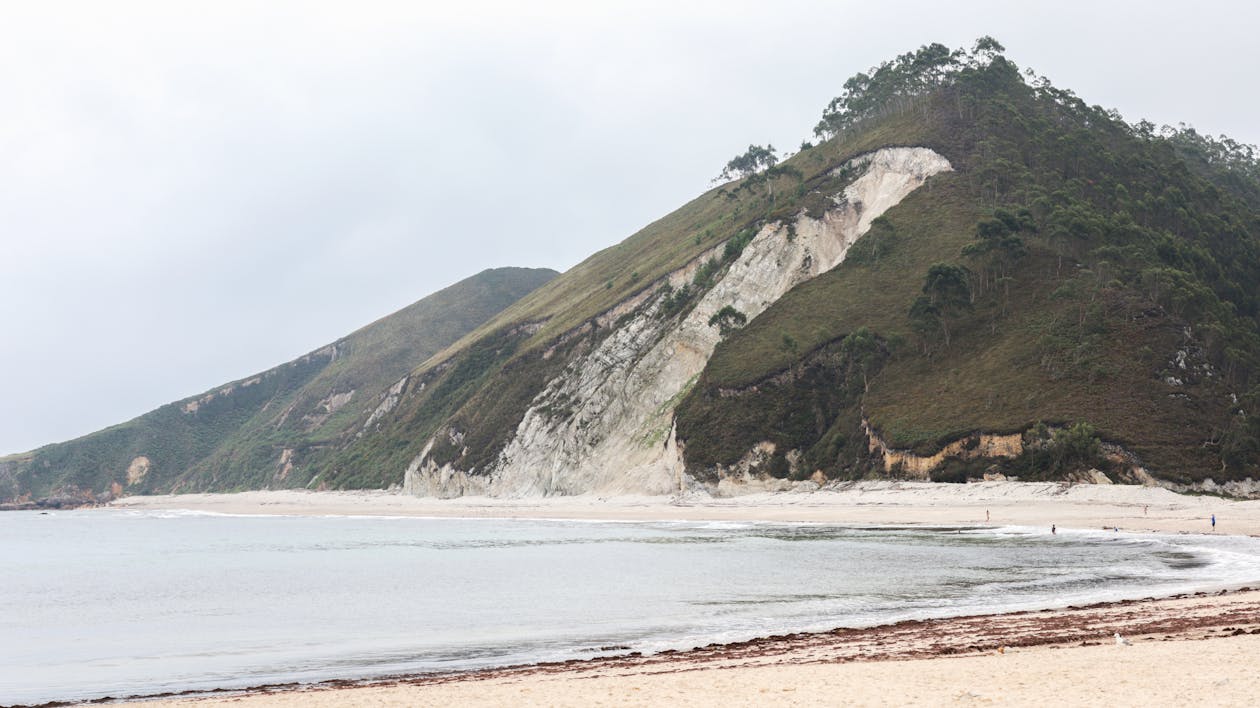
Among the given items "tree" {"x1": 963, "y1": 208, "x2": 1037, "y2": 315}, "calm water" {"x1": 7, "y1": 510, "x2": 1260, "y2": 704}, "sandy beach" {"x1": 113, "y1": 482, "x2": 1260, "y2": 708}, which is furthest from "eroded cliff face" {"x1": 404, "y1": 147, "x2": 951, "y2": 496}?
"sandy beach" {"x1": 113, "y1": 482, "x2": 1260, "y2": 708}

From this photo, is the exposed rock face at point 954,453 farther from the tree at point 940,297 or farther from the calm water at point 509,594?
the tree at point 940,297

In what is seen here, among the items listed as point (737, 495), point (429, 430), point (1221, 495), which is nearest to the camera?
point (1221, 495)

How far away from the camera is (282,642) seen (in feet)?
74.3

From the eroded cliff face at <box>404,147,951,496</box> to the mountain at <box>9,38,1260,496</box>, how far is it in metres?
0.29

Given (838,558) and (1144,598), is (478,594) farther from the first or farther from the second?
(1144,598)

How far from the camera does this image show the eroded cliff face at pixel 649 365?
8719 centimetres

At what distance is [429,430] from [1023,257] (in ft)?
277

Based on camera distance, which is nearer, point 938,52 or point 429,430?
point 938,52

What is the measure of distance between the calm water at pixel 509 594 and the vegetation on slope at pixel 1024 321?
16550 millimetres

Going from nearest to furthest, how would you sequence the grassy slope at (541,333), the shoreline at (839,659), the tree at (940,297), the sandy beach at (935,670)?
1. the sandy beach at (935,670)
2. the shoreline at (839,659)
3. the tree at (940,297)
4. the grassy slope at (541,333)

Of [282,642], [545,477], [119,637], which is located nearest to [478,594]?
[282,642]

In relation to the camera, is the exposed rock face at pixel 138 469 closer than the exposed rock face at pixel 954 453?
No

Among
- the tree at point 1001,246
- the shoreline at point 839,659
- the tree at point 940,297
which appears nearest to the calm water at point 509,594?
the shoreline at point 839,659

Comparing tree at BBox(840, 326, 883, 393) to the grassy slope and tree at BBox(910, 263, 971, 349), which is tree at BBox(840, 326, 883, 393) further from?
the grassy slope
